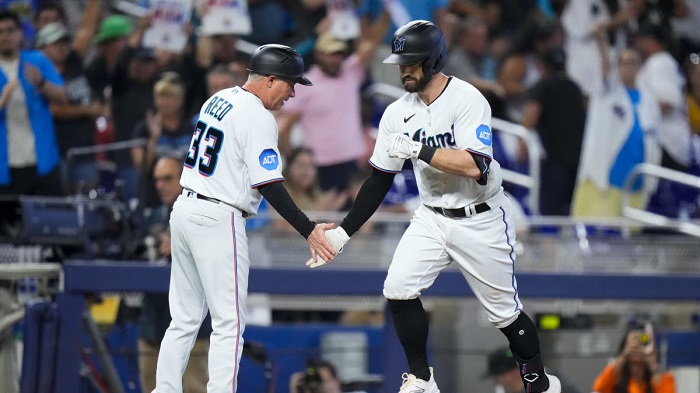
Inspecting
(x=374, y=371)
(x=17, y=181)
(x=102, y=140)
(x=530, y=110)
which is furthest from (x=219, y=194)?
(x=530, y=110)

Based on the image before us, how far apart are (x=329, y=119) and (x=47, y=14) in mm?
2385

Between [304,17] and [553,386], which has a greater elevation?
[304,17]

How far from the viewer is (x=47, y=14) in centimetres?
921

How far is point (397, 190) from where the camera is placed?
9.02 metres

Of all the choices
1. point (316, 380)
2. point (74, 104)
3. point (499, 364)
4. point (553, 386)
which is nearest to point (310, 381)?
point (316, 380)

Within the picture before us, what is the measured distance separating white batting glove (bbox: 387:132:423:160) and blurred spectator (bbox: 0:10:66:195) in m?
3.80

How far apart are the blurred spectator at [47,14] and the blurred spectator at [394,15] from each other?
7.14 feet

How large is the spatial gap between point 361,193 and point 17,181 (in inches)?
139

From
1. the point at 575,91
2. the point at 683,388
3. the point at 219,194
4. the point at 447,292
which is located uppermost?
the point at 575,91

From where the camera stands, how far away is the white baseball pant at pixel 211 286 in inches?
209

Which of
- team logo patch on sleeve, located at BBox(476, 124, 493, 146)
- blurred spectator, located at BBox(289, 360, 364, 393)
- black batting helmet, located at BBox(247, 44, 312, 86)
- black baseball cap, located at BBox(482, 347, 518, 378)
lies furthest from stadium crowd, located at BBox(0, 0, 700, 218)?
team logo patch on sleeve, located at BBox(476, 124, 493, 146)

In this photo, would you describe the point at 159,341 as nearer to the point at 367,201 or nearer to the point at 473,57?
the point at 367,201

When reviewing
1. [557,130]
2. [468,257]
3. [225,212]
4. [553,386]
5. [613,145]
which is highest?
[557,130]

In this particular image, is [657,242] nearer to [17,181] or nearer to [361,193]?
[361,193]
